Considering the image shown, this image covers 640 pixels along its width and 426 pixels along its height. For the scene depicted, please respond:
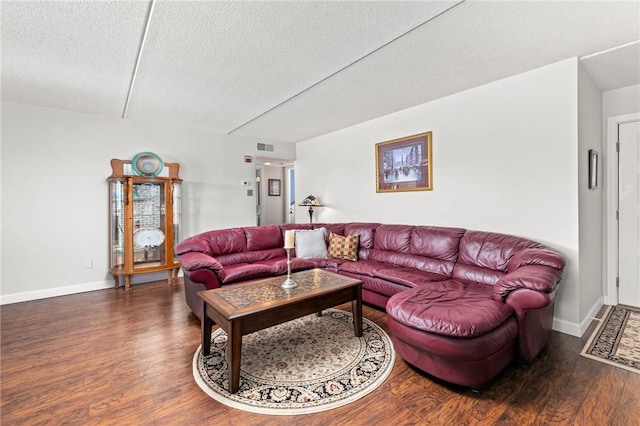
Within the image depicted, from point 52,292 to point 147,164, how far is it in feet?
6.95

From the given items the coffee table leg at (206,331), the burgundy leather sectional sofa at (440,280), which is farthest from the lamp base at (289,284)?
the burgundy leather sectional sofa at (440,280)

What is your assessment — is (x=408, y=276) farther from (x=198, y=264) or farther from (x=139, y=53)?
(x=139, y=53)

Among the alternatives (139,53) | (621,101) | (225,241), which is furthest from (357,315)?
(621,101)

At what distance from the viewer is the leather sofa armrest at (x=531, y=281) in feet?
6.60

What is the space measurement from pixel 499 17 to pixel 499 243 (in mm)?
1977

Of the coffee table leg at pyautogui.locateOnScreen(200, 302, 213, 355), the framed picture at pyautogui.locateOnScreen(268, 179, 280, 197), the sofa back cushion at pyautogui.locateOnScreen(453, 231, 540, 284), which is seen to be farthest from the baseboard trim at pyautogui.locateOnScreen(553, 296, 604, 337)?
the framed picture at pyautogui.locateOnScreen(268, 179, 280, 197)

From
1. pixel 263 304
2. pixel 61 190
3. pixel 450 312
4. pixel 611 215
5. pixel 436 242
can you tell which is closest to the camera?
pixel 450 312

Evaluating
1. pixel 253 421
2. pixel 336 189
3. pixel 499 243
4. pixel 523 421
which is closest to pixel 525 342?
pixel 523 421

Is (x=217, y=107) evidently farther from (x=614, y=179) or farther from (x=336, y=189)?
(x=614, y=179)

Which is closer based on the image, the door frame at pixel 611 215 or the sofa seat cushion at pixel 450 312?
the sofa seat cushion at pixel 450 312

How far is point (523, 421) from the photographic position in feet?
5.33

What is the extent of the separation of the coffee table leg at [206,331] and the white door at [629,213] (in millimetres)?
4378

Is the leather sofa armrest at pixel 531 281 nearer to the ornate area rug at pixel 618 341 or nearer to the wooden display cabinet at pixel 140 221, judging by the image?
the ornate area rug at pixel 618 341

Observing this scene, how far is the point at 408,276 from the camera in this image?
3074mm
